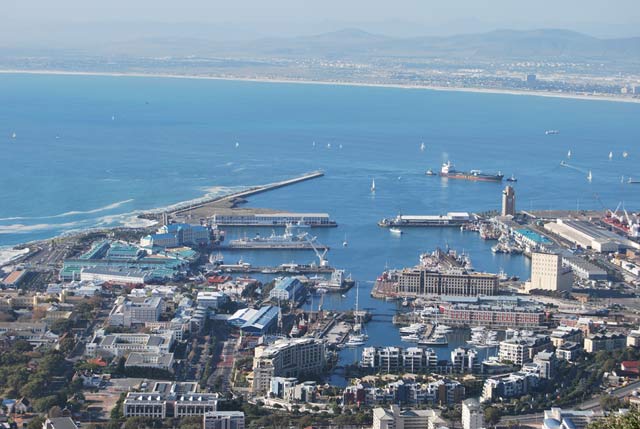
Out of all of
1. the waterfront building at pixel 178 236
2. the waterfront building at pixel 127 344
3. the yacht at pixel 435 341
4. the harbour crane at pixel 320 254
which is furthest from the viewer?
the waterfront building at pixel 178 236

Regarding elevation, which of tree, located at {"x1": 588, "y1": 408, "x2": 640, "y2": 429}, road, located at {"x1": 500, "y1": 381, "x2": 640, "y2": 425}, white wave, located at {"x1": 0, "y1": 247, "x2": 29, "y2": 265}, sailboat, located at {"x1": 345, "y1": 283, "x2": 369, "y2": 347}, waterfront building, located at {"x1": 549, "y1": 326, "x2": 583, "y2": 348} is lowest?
white wave, located at {"x1": 0, "y1": 247, "x2": 29, "y2": 265}

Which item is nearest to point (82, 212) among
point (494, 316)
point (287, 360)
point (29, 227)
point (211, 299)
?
point (29, 227)

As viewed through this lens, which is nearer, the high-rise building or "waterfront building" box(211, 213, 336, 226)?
"waterfront building" box(211, 213, 336, 226)

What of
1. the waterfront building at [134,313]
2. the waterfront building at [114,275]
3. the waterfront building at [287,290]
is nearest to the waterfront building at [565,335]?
the waterfront building at [287,290]

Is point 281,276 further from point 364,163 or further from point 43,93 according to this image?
point 43,93

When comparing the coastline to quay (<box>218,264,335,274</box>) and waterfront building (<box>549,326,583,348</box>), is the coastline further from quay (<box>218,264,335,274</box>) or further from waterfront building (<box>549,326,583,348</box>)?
waterfront building (<box>549,326,583,348</box>)

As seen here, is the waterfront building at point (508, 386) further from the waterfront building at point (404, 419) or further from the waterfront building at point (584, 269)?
the waterfront building at point (584, 269)

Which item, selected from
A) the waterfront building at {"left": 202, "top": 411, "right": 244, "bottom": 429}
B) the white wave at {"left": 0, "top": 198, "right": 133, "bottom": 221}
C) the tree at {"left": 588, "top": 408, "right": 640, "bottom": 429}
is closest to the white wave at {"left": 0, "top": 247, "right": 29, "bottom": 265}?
the white wave at {"left": 0, "top": 198, "right": 133, "bottom": 221}
